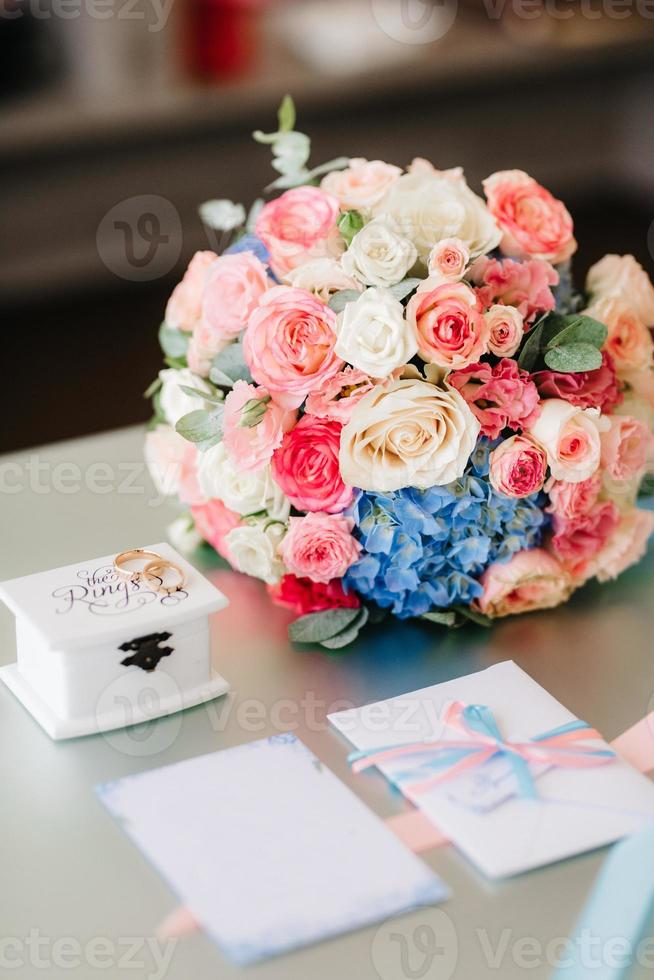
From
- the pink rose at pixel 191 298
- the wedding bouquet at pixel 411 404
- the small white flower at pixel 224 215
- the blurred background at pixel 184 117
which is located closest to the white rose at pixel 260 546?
the wedding bouquet at pixel 411 404

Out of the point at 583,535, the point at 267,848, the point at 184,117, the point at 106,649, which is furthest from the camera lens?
the point at 184,117

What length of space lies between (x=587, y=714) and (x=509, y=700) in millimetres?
68

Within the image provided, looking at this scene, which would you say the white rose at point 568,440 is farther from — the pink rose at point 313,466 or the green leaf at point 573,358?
the pink rose at point 313,466

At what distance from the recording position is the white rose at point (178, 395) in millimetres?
1276

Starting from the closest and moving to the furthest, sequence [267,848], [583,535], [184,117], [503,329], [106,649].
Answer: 1. [267,848]
2. [106,649]
3. [503,329]
4. [583,535]
5. [184,117]

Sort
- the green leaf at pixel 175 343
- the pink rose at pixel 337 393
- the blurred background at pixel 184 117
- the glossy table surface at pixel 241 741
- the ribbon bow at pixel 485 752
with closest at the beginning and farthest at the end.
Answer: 1. the glossy table surface at pixel 241 741
2. the ribbon bow at pixel 485 752
3. the pink rose at pixel 337 393
4. the green leaf at pixel 175 343
5. the blurred background at pixel 184 117

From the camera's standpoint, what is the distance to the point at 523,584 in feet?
4.08

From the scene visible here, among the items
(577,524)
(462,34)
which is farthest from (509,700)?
(462,34)

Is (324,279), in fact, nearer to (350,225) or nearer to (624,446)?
(350,225)

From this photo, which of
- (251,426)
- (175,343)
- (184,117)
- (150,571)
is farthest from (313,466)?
(184,117)

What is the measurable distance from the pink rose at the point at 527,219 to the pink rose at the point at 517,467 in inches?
8.7

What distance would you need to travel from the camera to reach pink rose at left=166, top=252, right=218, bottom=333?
4.28 feet

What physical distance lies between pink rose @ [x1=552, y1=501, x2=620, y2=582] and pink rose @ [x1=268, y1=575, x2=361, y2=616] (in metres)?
0.20

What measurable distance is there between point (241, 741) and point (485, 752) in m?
0.20
